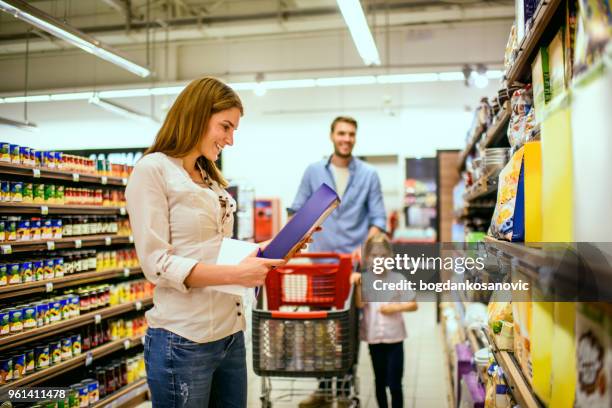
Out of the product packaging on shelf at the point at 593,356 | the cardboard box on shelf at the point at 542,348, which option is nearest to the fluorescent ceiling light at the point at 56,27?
the cardboard box on shelf at the point at 542,348

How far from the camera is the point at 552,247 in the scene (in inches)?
39.1

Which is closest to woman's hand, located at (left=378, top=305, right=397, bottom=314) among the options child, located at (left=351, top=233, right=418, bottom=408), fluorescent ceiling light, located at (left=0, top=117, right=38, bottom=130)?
child, located at (left=351, top=233, right=418, bottom=408)

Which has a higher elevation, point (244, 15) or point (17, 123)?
point (244, 15)

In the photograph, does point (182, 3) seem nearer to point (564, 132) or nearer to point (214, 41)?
point (214, 41)

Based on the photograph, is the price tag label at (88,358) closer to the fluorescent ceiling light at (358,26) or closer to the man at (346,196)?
the man at (346,196)

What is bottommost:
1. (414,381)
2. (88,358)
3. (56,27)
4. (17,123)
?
(414,381)

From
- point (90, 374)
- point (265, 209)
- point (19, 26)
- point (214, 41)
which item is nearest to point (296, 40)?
point (214, 41)

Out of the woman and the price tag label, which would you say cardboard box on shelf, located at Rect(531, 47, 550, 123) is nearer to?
the woman

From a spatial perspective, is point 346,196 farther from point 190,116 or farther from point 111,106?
point 111,106

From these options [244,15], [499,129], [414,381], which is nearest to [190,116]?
[499,129]

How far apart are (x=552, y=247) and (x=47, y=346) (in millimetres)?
3642

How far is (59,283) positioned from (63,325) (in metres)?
0.32

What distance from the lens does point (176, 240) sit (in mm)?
1648

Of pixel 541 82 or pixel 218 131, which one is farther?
pixel 218 131
